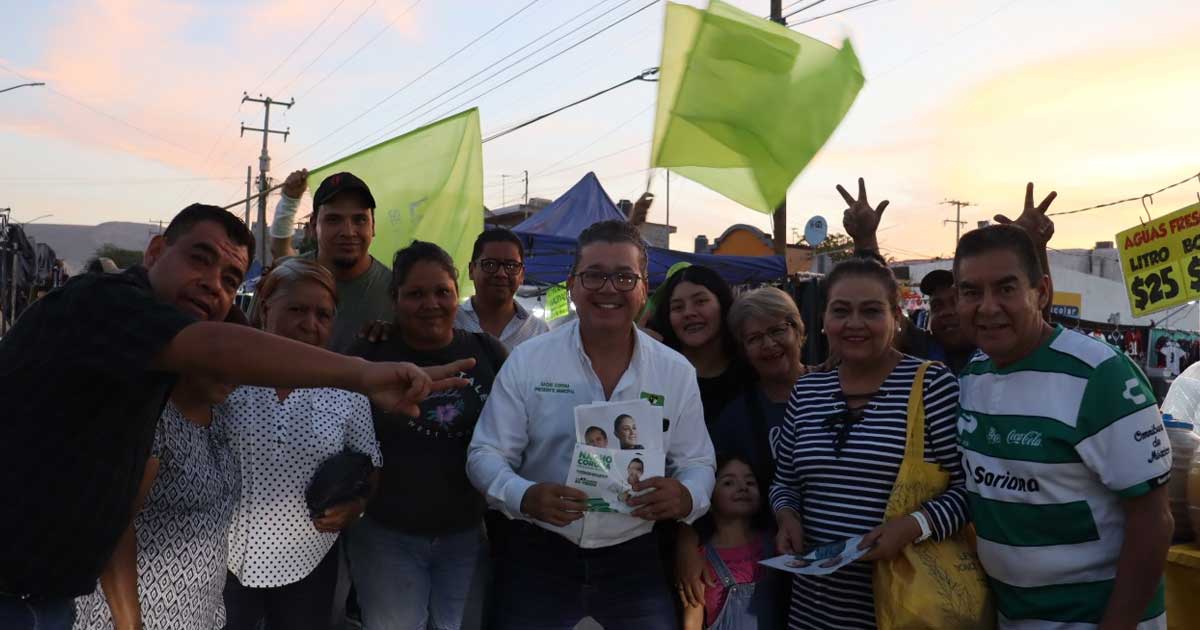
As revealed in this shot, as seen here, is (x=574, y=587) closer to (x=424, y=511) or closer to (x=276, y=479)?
(x=424, y=511)

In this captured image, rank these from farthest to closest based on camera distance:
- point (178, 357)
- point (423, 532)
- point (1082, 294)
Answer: point (1082, 294) < point (423, 532) < point (178, 357)

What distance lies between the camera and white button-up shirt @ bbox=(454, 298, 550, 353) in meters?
4.35

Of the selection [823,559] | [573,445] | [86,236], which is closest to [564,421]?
[573,445]

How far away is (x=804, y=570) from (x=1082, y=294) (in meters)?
37.8

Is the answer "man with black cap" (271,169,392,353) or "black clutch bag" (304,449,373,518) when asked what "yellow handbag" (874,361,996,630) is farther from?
"man with black cap" (271,169,392,353)

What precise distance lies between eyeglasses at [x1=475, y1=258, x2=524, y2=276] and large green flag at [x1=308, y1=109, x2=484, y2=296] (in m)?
1.03

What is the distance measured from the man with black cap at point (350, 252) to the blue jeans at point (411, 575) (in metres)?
1.23

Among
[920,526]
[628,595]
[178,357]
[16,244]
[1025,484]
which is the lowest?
[628,595]

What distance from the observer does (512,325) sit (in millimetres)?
4391

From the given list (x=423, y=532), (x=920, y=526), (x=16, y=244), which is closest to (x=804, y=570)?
(x=920, y=526)

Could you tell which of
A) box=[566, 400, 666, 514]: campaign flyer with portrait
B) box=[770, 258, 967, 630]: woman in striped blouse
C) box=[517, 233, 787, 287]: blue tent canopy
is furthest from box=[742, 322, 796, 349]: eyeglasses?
box=[517, 233, 787, 287]: blue tent canopy

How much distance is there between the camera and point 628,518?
2.49m

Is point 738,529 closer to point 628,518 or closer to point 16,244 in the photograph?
point 628,518

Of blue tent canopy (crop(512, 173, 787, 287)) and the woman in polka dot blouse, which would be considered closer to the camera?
the woman in polka dot blouse
